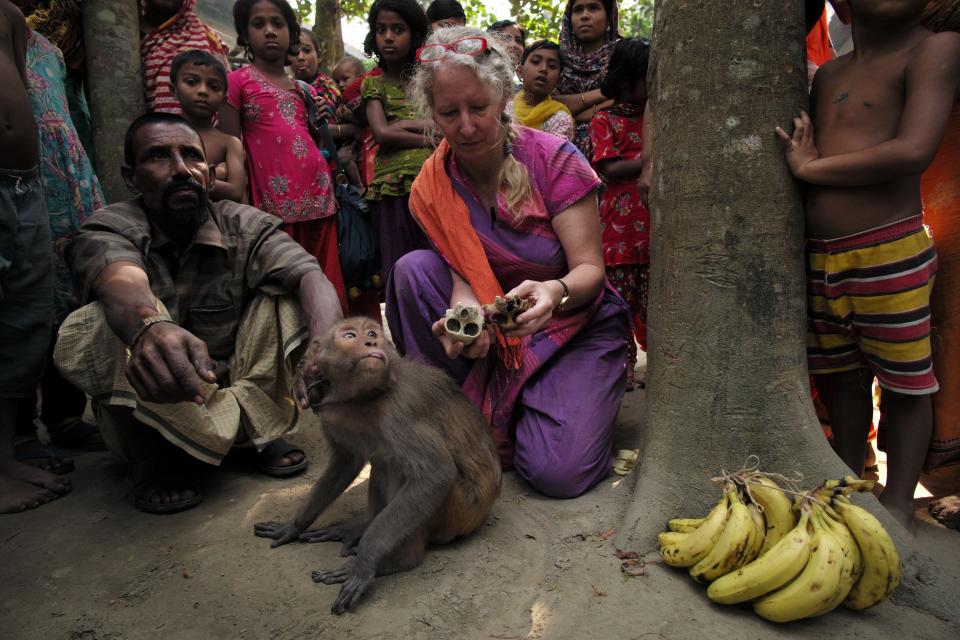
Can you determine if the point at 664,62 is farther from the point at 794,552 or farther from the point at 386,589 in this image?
the point at 386,589

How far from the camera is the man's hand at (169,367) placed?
89.7 inches

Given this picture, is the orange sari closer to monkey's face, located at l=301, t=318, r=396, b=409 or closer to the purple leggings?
the purple leggings

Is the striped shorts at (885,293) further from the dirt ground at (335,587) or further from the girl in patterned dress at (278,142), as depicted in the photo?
the girl in patterned dress at (278,142)

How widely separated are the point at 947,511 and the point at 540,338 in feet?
6.71

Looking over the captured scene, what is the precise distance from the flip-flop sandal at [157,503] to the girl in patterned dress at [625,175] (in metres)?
2.89

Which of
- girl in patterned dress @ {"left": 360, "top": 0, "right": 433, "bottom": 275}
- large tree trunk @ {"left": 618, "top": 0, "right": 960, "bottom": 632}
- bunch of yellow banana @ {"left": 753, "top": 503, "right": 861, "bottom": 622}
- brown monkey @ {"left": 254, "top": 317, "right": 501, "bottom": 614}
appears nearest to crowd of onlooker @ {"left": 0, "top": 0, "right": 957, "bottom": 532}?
large tree trunk @ {"left": 618, "top": 0, "right": 960, "bottom": 632}

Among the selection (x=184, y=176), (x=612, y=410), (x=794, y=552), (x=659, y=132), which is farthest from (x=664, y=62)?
(x=184, y=176)

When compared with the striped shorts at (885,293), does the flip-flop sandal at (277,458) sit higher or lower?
lower

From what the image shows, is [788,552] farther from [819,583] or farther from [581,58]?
[581,58]

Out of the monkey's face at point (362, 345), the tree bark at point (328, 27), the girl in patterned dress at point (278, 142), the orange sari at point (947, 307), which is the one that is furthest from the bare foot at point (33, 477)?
the tree bark at point (328, 27)

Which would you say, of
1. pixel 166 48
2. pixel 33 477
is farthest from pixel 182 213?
pixel 166 48

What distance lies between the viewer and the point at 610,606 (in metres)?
2.26

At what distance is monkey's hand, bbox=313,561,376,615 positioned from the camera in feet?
7.57

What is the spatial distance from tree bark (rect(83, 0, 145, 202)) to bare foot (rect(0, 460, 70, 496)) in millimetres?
2035
